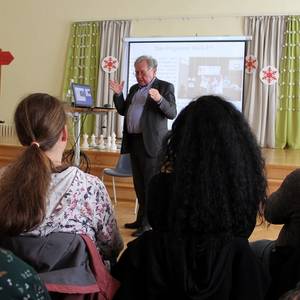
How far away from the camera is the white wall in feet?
21.8

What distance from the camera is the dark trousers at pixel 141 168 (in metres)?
2.97

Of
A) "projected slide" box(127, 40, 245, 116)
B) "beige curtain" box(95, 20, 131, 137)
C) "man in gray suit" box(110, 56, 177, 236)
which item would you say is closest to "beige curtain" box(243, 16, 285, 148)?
"projected slide" box(127, 40, 245, 116)

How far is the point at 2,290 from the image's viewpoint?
22.7 inches

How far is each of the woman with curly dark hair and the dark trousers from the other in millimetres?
1755

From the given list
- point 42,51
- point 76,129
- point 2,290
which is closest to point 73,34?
point 42,51

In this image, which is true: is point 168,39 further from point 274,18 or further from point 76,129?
point 76,129

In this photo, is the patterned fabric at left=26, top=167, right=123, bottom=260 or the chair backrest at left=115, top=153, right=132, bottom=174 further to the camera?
the chair backrest at left=115, top=153, right=132, bottom=174

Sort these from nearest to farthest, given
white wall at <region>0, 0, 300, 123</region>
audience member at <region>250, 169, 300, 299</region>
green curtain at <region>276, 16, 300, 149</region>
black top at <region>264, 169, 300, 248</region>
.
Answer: audience member at <region>250, 169, 300, 299</region> < black top at <region>264, 169, 300, 248</region> < green curtain at <region>276, 16, 300, 149</region> < white wall at <region>0, 0, 300, 123</region>

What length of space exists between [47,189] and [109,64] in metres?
6.16

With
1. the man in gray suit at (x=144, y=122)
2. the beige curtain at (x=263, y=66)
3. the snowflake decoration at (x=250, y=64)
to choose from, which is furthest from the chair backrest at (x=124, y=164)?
the snowflake decoration at (x=250, y=64)

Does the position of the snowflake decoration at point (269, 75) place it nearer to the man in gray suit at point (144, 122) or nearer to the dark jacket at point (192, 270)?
the man in gray suit at point (144, 122)

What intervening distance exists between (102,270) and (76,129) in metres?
2.79

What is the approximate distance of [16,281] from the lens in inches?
23.5

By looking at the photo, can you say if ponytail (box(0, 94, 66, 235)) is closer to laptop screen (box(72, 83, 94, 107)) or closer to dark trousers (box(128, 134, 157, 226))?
dark trousers (box(128, 134, 157, 226))
